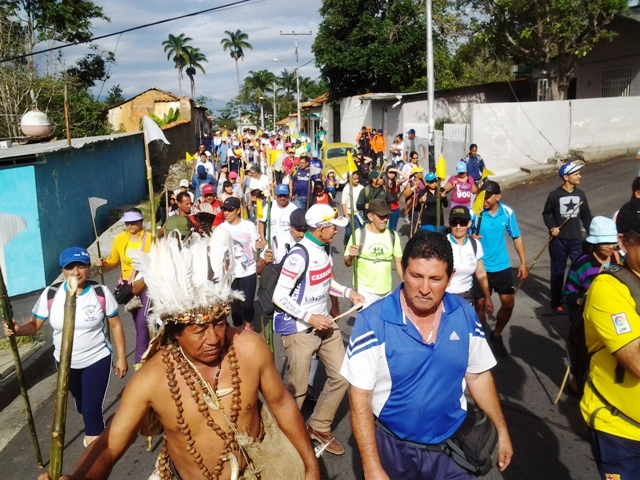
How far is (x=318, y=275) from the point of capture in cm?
482

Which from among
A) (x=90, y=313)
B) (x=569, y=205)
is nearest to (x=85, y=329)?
(x=90, y=313)

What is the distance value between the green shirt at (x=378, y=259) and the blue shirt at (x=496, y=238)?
130cm

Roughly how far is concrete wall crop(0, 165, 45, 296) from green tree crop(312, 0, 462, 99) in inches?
917

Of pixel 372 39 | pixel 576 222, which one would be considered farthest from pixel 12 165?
pixel 372 39

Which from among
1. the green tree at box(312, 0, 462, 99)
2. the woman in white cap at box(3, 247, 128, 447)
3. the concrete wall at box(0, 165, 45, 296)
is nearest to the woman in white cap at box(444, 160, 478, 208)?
the woman in white cap at box(3, 247, 128, 447)

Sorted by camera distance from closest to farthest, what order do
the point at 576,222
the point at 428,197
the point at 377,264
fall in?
the point at 377,264, the point at 576,222, the point at 428,197

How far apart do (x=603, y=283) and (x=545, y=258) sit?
339 inches

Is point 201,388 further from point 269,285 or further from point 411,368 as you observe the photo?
point 269,285

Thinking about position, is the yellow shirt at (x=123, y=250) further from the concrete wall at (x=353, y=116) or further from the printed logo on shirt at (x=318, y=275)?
the concrete wall at (x=353, y=116)

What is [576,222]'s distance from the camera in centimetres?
770

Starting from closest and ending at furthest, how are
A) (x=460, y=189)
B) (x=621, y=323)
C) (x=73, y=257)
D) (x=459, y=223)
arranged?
(x=621, y=323), (x=73, y=257), (x=459, y=223), (x=460, y=189)

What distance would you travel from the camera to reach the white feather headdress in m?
2.53

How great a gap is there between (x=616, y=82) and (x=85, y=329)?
20919 mm

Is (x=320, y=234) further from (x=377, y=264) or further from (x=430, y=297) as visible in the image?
(x=430, y=297)
